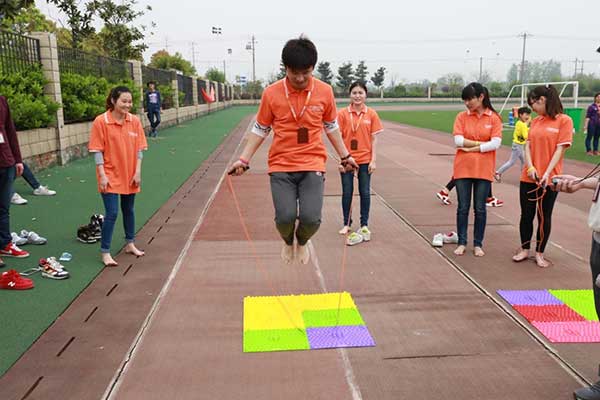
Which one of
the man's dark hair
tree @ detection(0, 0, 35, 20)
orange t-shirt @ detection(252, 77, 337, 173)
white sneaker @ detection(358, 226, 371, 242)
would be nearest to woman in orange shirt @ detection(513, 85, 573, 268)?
white sneaker @ detection(358, 226, 371, 242)

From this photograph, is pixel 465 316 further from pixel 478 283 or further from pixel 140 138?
pixel 140 138

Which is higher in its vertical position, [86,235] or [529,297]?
[86,235]

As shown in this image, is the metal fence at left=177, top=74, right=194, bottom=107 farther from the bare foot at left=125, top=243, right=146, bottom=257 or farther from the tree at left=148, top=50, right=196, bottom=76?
the bare foot at left=125, top=243, right=146, bottom=257

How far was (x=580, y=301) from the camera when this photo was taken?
4863 millimetres

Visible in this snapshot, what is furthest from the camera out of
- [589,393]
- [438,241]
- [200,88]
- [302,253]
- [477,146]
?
[200,88]

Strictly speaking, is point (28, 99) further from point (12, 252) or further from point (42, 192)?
point (12, 252)

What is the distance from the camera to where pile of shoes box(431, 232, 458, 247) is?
657cm

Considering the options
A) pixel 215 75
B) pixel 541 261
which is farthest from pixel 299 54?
pixel 215 75

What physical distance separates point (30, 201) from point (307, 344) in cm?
681

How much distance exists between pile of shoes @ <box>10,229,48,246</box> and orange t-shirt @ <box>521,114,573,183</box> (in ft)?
18.7

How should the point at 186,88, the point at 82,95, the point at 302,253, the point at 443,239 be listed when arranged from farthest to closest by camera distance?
the point at 186,88, the point at 82,95, the point at 443,239, the point at 302,253

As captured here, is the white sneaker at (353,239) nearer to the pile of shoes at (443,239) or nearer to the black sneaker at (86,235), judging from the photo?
the pile of shoes at (443,239)

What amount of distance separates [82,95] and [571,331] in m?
14.3

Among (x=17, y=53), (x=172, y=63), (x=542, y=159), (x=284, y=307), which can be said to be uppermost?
(x=172, y=63)
